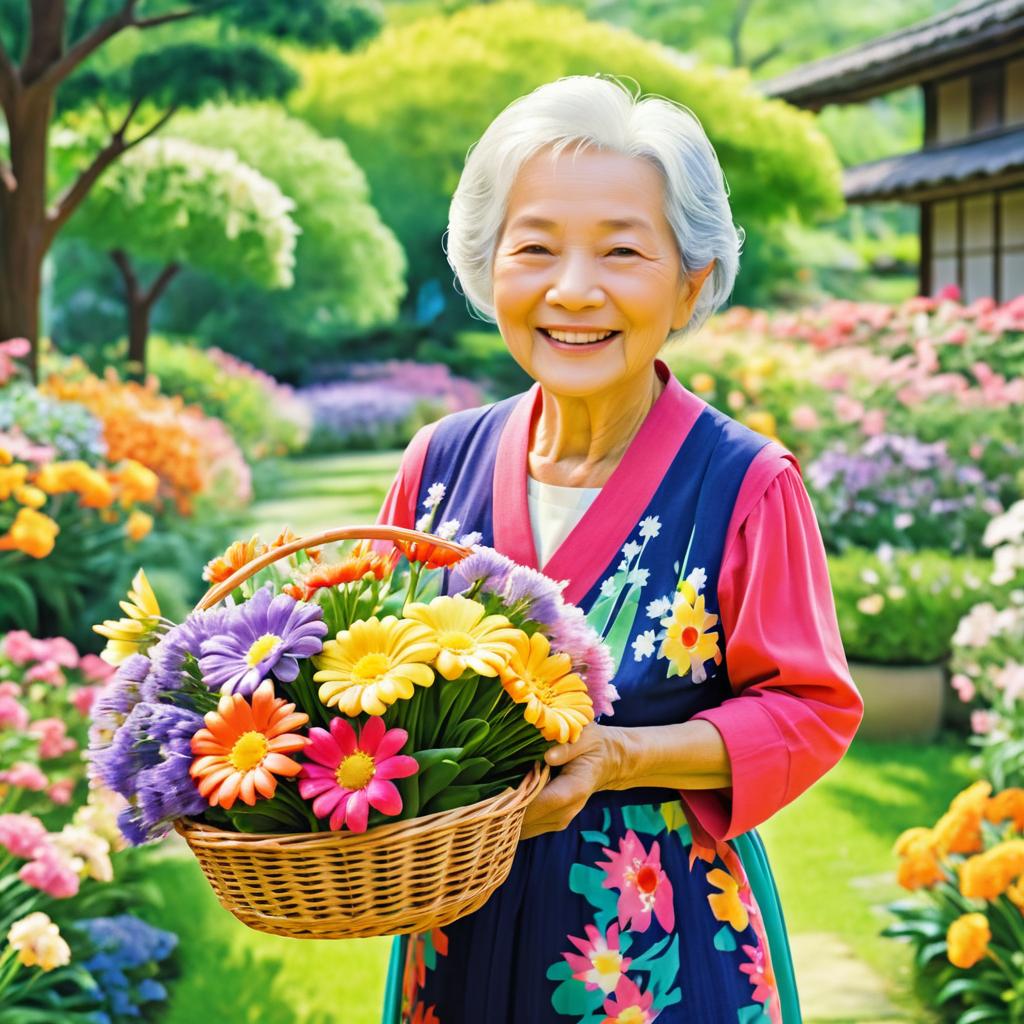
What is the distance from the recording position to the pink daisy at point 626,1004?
61.9 inches

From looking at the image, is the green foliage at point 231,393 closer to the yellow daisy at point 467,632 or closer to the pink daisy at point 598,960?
the pink daisy at point 598,960

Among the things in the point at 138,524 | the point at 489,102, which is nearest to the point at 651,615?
the point at 138,524

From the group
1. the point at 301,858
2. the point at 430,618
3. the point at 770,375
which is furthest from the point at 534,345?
the point at 770,375

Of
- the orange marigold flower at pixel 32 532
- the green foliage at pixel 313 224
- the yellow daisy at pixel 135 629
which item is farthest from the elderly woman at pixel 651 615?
the green foliage at pixel 313 224

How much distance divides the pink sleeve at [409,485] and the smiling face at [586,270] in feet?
0.87

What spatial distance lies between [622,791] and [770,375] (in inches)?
291

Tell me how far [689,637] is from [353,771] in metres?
0.49

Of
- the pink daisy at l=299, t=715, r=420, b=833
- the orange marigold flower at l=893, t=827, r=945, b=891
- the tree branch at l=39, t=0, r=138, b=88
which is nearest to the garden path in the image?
the orange marigold flower at l=893, t=827, r=945, b=891

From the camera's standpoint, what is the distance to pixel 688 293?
1.71 meters

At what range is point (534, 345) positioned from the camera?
1.66 m

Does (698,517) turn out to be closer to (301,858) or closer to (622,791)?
(622,791)

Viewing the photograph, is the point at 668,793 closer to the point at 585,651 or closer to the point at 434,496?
the point at 585,651

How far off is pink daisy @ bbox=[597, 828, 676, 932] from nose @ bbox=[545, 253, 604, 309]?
62 centimetres

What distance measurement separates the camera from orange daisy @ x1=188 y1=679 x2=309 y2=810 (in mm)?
1237
